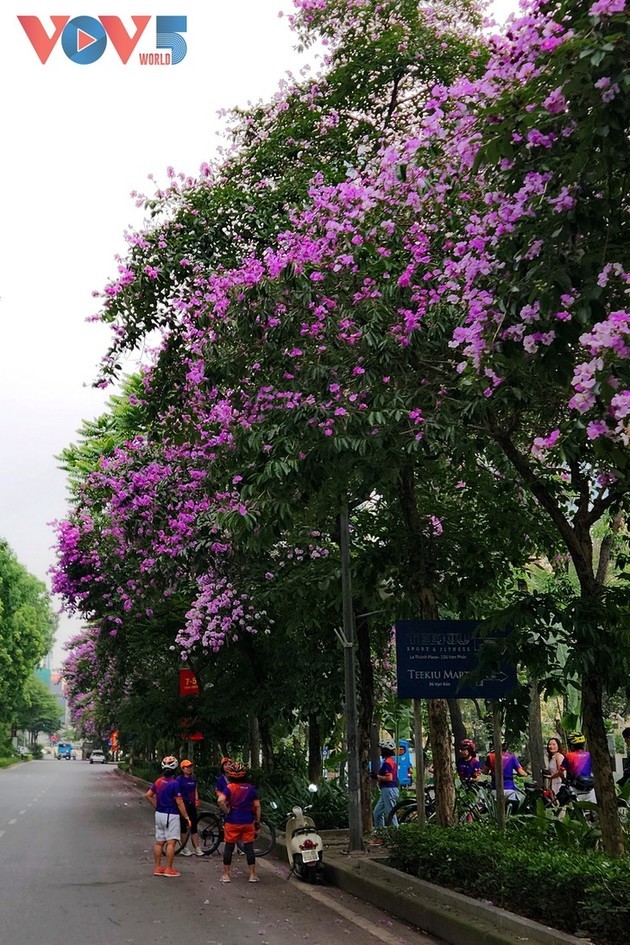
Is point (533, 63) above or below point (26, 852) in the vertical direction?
above

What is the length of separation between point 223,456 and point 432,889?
5.08 metres

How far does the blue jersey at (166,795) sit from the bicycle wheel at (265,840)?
9.14ft

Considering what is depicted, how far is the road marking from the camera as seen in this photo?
8907mm

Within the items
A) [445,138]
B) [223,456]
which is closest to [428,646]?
[223,456]

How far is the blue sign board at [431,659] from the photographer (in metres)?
11.7

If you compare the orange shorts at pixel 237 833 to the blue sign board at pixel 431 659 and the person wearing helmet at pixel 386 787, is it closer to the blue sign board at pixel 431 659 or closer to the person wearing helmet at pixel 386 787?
the blue sign board at pixel 431 659

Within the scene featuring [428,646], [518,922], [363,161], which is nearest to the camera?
[518,922]

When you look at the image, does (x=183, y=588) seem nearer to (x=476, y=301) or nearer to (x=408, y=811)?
(x=408, y=811)

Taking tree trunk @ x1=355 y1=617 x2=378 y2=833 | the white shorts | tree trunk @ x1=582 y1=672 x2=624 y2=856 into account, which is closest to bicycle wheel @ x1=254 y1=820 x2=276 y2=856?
tree trunk @ x1=355 y1=617 x2=378 y2=833

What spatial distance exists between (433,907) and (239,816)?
14.3 feet

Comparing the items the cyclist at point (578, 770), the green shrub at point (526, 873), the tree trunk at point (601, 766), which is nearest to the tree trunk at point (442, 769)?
the green shrub at point (526, 873)

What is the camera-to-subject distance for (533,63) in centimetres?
640

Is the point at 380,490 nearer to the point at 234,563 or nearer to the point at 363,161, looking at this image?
the point at 363,161

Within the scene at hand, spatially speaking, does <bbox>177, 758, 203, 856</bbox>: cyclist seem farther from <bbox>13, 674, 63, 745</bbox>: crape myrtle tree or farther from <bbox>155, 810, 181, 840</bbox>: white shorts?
<bbox>13, 674, 63, 745</bbox>: crape myrtle tree
